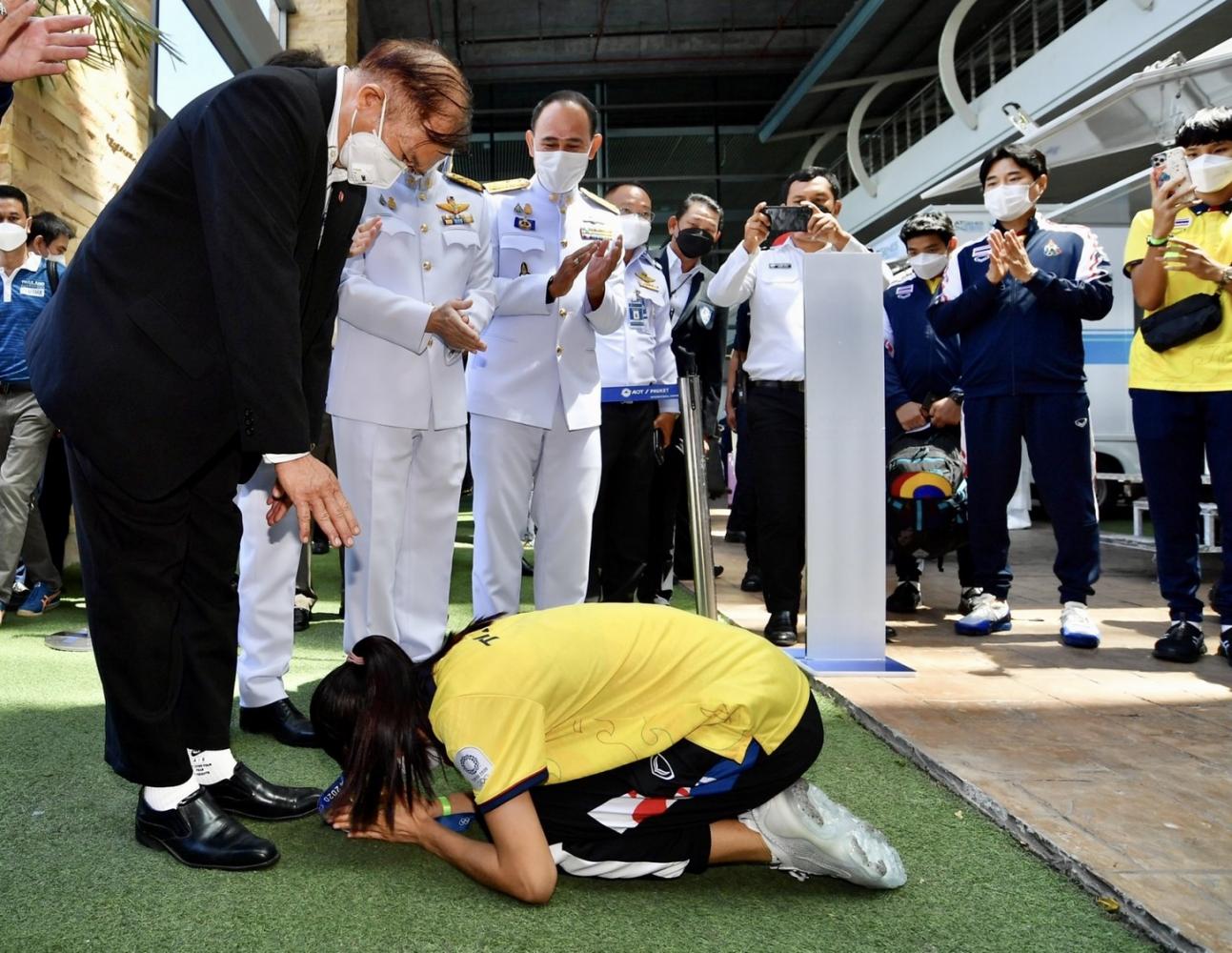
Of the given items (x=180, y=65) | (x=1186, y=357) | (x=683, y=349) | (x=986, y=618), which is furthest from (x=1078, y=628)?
(x=180, y=65)

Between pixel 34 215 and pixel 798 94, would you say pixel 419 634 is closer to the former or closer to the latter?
pixel 34 215

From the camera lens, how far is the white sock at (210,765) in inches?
83.2

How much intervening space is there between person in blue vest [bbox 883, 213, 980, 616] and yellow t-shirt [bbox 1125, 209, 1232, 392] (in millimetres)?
879

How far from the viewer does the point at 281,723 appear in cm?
268

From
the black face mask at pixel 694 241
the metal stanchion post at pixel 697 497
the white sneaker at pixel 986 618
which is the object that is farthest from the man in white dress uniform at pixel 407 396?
the white sneaker at pixel 986 618

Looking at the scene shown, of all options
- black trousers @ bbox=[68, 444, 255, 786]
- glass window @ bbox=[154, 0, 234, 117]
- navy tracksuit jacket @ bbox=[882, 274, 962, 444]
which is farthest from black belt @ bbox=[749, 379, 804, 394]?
glass window @ bbox=[154, 0, 234, 117]

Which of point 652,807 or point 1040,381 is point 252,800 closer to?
point 652,807

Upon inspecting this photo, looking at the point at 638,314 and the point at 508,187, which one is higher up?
the point at 508,187

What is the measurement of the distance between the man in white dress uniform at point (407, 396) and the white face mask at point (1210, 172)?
2296 millimetres

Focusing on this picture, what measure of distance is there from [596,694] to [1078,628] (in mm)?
2651

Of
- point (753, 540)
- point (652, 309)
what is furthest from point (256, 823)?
point (753, 540)

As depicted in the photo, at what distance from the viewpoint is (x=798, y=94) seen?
1559cm

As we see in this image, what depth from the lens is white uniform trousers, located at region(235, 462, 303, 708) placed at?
8.87 feet

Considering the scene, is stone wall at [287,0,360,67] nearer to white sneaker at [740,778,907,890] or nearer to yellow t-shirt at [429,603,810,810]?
yellow t-shirt at [429,603,810,810]
